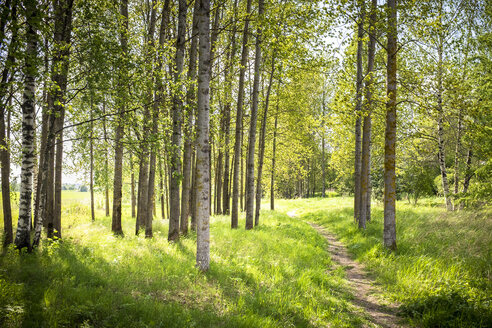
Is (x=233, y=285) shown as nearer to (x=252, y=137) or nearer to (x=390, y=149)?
(x=390, y=149)

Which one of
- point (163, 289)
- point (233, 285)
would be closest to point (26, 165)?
point (163, 289)

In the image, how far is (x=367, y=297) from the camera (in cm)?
661

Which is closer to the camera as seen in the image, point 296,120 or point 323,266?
point 323,266

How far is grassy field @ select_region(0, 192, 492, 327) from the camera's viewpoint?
170 inches

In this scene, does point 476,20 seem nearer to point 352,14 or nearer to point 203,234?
point 352,14

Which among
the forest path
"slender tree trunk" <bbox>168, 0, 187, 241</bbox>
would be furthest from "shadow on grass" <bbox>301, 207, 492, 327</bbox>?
"slender tree trunk" <bbox>168, 0, 187, 241</bbox>

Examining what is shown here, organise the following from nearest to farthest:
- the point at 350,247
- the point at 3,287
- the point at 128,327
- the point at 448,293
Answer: the point at 128,327
the point at 3,287
the point at 448,293
the point at 350,247

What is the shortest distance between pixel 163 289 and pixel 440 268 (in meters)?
6.79

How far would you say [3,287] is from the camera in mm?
4312

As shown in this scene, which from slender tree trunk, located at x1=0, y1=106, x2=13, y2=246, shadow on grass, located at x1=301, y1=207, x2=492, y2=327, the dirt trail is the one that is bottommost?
the dirt trail

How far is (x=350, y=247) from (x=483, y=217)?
481 cm

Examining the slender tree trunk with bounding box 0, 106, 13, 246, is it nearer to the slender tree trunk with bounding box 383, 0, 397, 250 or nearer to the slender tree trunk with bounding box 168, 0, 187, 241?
the slender tree trunk with bounding box 168, 0, 187, 241

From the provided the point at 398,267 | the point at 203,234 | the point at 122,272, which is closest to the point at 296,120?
the point at 398,267

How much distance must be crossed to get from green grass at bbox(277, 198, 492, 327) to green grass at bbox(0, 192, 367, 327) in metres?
1.27
